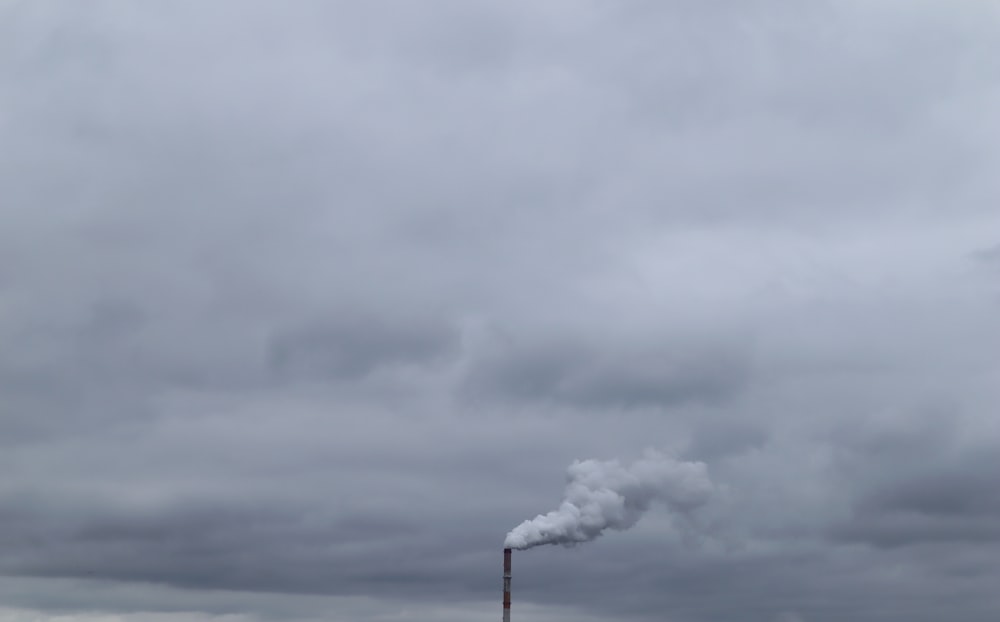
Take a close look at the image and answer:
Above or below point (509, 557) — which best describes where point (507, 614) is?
below

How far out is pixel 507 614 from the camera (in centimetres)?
14688

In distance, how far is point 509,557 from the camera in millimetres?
147500

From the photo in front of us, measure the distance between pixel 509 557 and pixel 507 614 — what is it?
13979 millimetres
